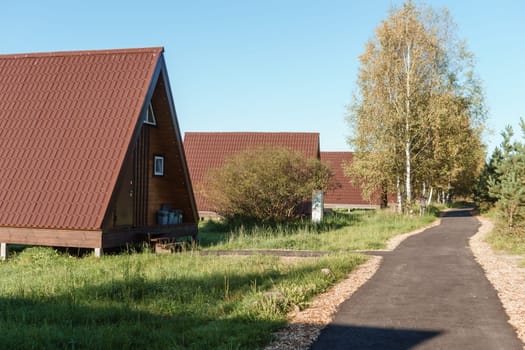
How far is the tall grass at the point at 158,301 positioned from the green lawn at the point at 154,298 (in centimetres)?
2

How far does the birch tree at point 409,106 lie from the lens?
100 feet

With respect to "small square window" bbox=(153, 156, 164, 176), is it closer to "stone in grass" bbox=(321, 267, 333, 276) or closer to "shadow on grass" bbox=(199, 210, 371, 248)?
"shadow on grass" bbox=(199, 210, 371, 248)

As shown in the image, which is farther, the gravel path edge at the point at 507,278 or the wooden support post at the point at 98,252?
the wooden support post at the point at 98,252

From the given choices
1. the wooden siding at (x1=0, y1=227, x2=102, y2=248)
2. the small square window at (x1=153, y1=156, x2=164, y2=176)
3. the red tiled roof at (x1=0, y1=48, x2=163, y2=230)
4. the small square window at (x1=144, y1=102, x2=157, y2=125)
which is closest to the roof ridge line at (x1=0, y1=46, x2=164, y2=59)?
the red tiled roof at (x1=0, y1=48, x2=163, y2=230)

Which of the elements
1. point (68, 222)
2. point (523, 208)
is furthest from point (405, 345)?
point (523, 208)

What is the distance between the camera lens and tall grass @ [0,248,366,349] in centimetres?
701

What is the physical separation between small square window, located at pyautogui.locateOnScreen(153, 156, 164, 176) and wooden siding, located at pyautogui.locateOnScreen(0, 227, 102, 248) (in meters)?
4.26

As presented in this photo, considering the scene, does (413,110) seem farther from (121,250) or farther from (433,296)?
(433,296)

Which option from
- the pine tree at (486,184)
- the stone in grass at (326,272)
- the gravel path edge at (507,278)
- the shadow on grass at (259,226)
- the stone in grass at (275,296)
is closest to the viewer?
the gravel path edge at (507,278)

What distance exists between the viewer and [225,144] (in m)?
36.2

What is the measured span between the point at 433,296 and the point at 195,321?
439 centimetres

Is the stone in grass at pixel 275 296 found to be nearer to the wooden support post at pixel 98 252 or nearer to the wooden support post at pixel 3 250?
the wooden support post at pixel 98 252

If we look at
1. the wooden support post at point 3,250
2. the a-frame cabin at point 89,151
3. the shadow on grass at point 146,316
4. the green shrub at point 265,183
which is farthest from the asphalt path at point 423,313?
the wooden support post at point 3,250

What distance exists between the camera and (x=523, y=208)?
18.1 meters
